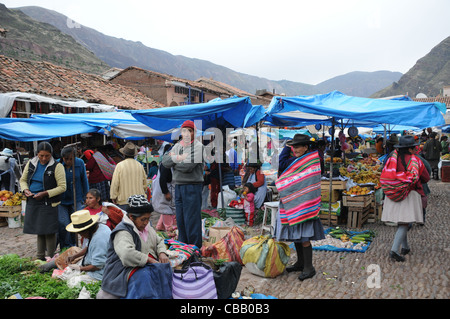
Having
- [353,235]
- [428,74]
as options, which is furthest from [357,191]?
[428,74]

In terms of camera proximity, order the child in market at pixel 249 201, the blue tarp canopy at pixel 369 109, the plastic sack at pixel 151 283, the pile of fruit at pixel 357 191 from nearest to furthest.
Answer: the plastic sack at pixel 151 283 → the blue tarp canopy at pixel 369 109 → the pile of fruit at pixel 357 191 → the child in market at pixel 249 201

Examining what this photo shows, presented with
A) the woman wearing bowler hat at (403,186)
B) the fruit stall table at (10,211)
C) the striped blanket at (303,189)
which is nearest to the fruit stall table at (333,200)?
the woman wearing bowler hat at (403,186)

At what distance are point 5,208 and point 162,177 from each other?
4340 millimetres

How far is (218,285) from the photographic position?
11.2ft

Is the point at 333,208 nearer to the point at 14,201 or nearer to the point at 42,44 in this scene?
the point at 14,201

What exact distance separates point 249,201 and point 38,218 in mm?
4163

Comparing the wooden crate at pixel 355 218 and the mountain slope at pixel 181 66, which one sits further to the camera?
the mountain slope at pixel 181 66

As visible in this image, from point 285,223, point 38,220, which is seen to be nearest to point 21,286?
point 38,220

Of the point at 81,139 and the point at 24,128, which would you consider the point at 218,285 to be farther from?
the point at 81,139

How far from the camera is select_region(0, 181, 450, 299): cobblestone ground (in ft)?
12.9

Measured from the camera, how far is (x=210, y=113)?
6.40 m

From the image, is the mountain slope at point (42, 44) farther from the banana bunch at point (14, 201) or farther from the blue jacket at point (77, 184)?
the blue jacket at point (77, 184)

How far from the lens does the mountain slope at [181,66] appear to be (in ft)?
427

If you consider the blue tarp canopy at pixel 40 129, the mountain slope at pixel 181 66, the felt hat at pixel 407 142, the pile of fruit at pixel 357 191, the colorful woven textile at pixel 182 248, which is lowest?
the colorful woven textile at pixel 182 248
